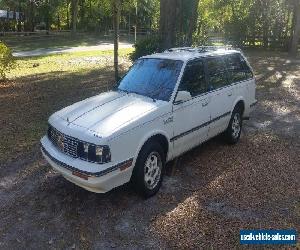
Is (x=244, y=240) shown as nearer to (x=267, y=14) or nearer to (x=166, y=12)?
(x=166, y=12)

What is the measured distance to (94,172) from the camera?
195 inches

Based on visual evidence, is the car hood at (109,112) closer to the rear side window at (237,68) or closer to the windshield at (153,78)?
the windshield at (153,78)

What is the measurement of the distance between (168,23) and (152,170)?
11319mm

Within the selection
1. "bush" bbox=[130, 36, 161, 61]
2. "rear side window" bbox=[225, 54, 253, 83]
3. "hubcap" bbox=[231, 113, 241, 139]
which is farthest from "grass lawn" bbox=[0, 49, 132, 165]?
"rear side window" bbox=[225, 54, 253, 83]

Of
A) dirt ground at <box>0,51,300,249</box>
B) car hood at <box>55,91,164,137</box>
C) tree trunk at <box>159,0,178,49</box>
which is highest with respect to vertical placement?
tree trunk at <box>159,0,178,49</box>

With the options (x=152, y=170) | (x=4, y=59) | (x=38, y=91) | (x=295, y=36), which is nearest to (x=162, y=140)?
(x=152, y=170)

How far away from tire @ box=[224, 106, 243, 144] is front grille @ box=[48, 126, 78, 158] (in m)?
3.62

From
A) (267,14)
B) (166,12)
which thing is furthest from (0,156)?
(267,14)

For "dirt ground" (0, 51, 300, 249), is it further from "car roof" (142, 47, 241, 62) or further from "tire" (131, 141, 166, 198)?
"car roof" (142, 47, 241, 62)

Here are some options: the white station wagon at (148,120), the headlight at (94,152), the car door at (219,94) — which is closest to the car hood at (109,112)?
the white station wagon at (148,120)

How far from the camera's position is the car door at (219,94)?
703cm

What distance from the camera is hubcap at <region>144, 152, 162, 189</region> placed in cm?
570

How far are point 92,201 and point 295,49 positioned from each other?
22450 millimetres

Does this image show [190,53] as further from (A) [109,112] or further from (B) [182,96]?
(A) [109,112]
